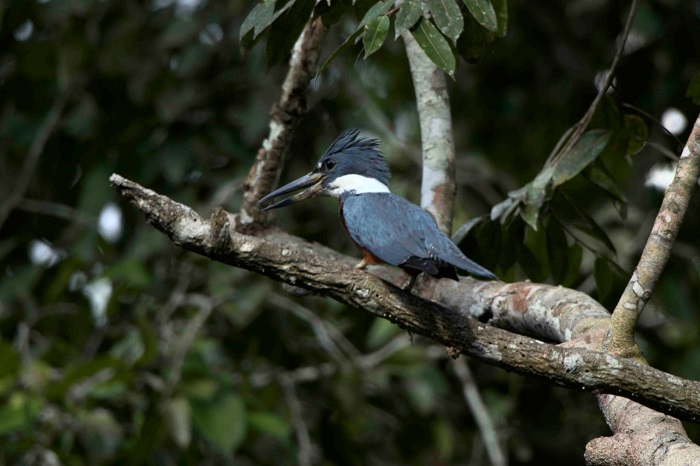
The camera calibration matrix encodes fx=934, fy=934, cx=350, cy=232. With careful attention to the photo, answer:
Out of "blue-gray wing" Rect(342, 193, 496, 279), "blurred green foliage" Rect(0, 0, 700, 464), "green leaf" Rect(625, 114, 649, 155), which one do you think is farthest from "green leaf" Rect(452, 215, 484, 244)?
"blurred green foliage" Rect(0, 0, 700, 464)

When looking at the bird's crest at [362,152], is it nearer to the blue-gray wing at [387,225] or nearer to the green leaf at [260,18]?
the blue-gray wing at [387,225]

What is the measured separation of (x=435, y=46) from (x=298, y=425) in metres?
2.82

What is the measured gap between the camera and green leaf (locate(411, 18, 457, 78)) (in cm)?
239

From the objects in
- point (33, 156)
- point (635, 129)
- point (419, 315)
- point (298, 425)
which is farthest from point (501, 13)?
point (33, 156)

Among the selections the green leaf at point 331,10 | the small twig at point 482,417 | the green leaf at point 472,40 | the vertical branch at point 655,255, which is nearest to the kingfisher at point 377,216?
the vertical branch at point 655,255

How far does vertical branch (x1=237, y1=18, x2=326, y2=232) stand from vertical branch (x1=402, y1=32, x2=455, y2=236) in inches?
14.2

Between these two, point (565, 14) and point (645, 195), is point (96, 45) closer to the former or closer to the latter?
point (565, 14)

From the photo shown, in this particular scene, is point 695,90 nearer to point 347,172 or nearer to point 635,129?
point 635,129

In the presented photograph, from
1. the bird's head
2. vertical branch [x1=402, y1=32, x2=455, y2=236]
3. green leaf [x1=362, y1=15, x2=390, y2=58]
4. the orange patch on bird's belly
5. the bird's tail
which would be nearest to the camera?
green leaf [x1=362, y1=15, x2=390, y2=58]

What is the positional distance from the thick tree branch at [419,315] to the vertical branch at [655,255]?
111mm

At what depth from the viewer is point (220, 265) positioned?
493cm

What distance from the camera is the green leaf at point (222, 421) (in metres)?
4.00

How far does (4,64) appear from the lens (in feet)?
18.5

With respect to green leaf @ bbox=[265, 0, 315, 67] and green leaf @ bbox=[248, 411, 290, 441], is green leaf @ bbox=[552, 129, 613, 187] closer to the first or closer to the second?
green leaf @ bbox=[265, 0, 315, 67]
